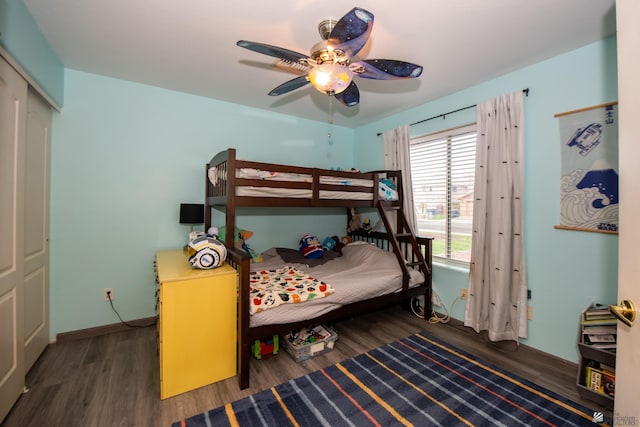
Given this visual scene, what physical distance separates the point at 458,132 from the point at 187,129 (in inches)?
114

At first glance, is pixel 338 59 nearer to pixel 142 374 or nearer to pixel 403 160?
pixel 403 160

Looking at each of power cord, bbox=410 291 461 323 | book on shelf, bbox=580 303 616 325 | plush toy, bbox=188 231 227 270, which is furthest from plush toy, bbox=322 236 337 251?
book on shelf, bbox=580 303 616 325

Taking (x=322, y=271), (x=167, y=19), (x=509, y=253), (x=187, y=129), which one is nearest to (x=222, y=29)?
(x=167, y=19)

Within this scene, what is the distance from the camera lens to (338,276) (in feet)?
8.26

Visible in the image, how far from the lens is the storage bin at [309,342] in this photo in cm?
214

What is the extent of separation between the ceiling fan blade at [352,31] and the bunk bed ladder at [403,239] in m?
1.66

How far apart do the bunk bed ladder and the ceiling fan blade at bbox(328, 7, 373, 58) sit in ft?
5.46

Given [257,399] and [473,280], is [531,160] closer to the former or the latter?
[473,280]

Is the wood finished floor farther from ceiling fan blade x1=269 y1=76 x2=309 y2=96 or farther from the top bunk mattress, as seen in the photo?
ceiling fan blade x1=269 y1=76 x2=309 y2=96

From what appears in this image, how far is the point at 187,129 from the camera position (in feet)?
9.45

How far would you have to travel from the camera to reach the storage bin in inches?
84.4

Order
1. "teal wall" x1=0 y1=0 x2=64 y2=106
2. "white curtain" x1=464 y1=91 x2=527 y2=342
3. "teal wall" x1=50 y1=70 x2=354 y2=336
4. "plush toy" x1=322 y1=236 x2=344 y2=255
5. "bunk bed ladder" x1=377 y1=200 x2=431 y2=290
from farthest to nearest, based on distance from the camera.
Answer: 1. "plush toy" x1=322 y1=236 x2=344 y2=255
2. "bunk bed ladder" x1=377 y1=200 x2=431 y2=290
3. "teal wall" x1=50 y1=70 x2=354 y2=336
4. "white curtain" x1=464 y1=91 x2=527 y2=342
5. "teal wall" x1=0 y1=0 x2=64 y2=106

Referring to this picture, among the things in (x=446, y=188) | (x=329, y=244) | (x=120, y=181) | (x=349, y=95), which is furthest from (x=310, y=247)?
(x=120, y=181)

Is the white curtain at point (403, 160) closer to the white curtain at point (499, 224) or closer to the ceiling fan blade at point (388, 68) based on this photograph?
the white curtain at point (499, 224)
